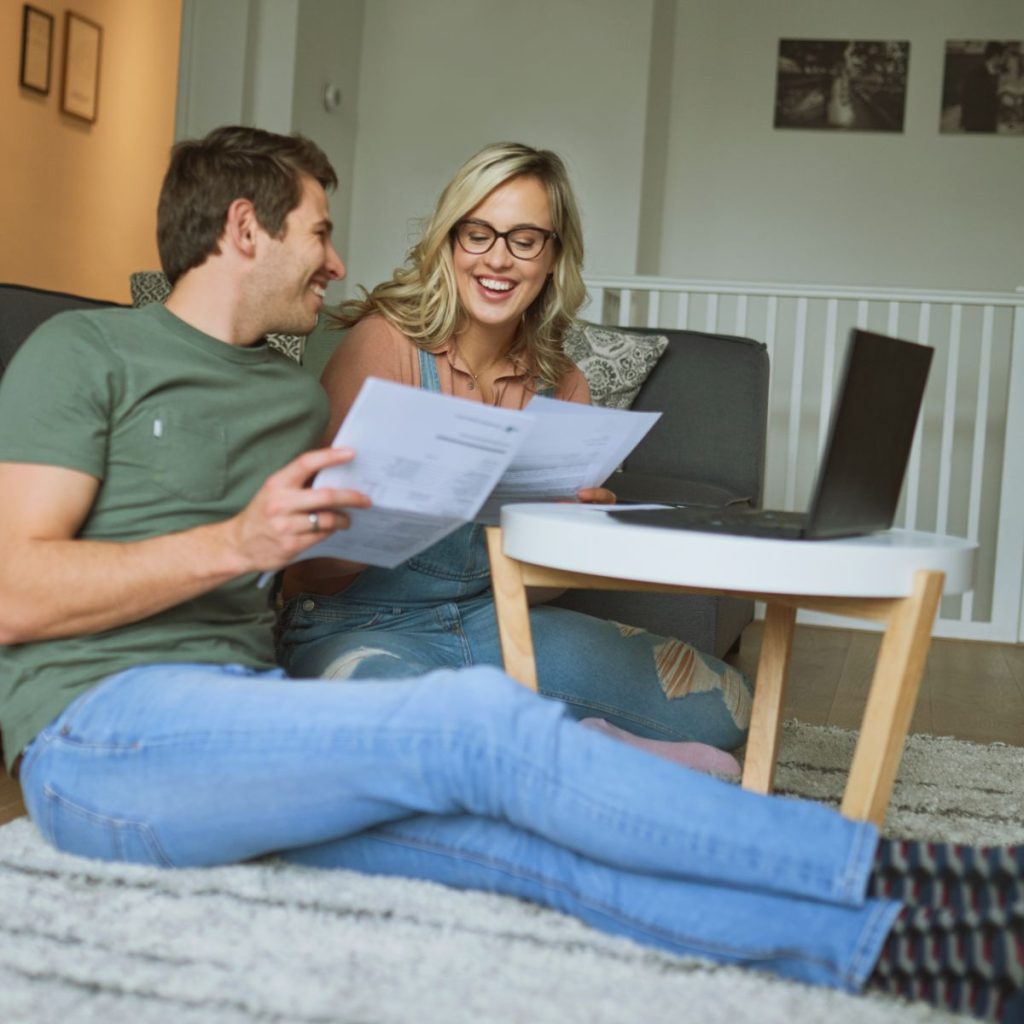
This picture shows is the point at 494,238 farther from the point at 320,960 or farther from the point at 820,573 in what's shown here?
the point at 320,960

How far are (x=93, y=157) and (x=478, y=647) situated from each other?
4.02 meters

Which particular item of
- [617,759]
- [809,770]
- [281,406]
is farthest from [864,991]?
[809,770]

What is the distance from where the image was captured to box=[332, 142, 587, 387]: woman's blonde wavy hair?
6.17ft

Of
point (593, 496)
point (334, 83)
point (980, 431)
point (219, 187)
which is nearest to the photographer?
point (219, 187)

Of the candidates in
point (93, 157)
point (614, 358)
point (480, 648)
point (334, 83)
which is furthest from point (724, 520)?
point (93, 157)

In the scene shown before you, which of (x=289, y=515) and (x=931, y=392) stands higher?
(x=931, y=392)

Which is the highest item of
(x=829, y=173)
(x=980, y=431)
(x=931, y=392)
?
(x=829, y=173)

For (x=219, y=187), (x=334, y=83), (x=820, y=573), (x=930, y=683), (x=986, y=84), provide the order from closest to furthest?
(x=820, y=573)
(x=219, y=187)
(x=930, y=683)
(x=334, y=83)
(x=986, y=84)

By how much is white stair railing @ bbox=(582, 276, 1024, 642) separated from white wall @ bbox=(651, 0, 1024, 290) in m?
0.19

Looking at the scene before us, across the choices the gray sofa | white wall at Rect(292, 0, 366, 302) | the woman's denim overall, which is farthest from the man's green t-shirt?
white wall at Rect(292, 0, 366, 302)

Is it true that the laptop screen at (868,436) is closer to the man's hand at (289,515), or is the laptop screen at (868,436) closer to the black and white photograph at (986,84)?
the man's hand at (289,515)

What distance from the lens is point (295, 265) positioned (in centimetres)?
153

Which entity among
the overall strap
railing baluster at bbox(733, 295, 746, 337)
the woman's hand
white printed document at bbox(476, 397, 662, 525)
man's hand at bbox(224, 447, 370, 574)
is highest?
railing baluster at bbox(733, 295, 746, 337)

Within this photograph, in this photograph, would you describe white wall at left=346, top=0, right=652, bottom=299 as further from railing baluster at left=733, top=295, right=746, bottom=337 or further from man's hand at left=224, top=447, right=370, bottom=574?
man's hand at left=224, top=447, right=370, bottom=574
